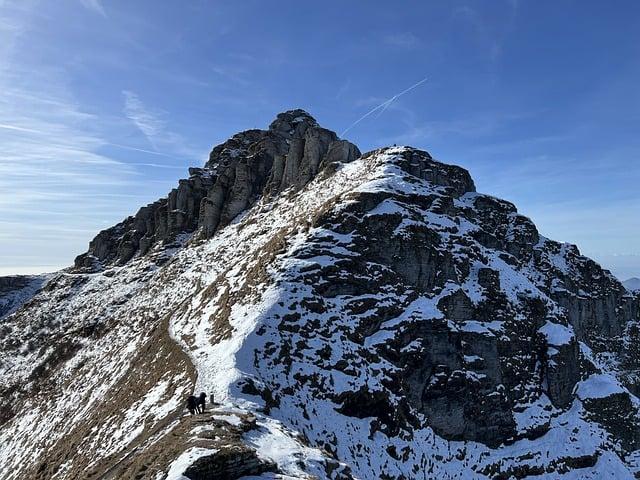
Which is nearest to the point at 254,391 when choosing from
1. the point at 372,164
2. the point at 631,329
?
the point at 372,164

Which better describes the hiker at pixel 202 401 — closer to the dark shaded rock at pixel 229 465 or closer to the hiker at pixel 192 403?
the hiker at pixel 192 403

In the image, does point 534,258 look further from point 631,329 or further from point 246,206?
point 246,206

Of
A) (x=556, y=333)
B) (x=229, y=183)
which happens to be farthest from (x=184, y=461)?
(x=229, y=183)

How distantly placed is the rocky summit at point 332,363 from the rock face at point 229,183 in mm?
8969

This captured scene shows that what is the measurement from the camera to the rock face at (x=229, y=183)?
92.6 metres

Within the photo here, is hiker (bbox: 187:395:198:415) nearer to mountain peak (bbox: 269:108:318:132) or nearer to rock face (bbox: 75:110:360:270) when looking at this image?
rock face (bbox: 75:110:360:270)

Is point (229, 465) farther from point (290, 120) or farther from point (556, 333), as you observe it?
point (290, 120)

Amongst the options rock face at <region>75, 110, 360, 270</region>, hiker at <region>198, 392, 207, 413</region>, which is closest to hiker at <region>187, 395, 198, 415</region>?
hiker at <region>198, 392, 207, 413</region>

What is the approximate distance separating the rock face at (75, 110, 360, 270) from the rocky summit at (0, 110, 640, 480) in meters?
8.97

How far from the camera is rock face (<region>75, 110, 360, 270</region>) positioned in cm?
9256

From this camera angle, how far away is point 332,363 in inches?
1576

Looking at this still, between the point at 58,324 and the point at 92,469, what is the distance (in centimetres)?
5927

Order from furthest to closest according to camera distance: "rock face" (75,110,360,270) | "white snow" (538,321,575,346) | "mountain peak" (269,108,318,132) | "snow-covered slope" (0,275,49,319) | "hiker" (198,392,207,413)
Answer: "mountain peak" (269,108,318,132), "snow-covered slope" (0,275,49,319), "rock face" (75,110,360,270), "white snow" (538,321,575,346), "hiker" (198,392,207,413)

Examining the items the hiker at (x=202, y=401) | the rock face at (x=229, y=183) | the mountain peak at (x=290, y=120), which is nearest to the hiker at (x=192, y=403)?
the hiker at (x=202, y=401)
